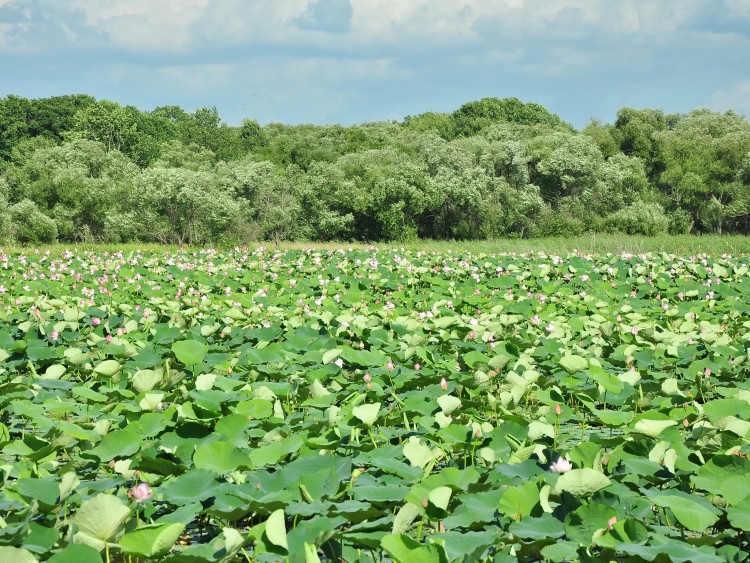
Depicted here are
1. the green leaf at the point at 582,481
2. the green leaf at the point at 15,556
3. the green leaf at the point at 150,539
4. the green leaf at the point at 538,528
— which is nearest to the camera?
the green leaf at the point at 15,556

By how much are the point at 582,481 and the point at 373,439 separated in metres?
1.39

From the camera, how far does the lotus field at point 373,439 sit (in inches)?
102

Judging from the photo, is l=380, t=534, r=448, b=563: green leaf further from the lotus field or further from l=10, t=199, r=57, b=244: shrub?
l=10, t=199, r=57, b=244: shrub

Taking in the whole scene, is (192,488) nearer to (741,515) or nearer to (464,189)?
(741,515)

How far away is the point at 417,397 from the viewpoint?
4.54 metres

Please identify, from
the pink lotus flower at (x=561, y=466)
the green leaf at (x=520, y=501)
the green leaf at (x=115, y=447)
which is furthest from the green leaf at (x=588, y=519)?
the green leaf at (x=115, y=447)

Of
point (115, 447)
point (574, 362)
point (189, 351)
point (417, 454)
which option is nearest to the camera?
point (417, 454)

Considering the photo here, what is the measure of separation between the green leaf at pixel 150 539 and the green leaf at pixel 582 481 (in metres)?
1.24

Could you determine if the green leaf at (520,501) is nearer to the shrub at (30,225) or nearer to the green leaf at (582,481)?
the green leaf at (582,481)

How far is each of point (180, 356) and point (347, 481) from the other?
2.16 metres

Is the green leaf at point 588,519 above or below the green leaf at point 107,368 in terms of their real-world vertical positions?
above

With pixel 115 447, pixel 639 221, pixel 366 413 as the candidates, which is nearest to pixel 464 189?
pixel 639 221

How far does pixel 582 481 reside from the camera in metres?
2.72

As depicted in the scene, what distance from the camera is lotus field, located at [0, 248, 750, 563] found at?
2.59 m
